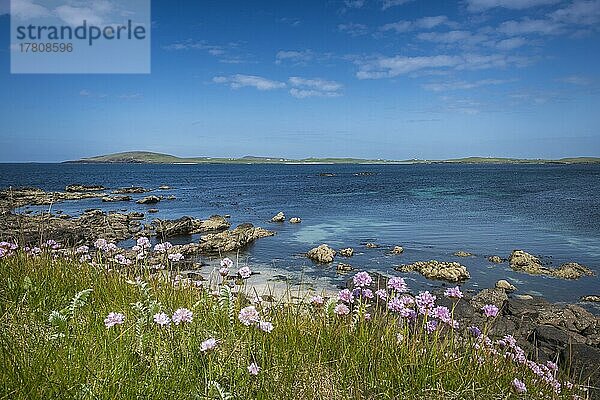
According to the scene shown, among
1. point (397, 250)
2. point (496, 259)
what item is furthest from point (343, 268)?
point (496, 259)

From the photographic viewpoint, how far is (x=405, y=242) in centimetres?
2367

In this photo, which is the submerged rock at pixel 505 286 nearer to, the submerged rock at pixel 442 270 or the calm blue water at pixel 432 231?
the calm blue water at pixel 432 231

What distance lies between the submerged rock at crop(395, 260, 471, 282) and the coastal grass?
40.3ft

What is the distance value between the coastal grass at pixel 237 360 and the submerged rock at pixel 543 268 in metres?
14.7

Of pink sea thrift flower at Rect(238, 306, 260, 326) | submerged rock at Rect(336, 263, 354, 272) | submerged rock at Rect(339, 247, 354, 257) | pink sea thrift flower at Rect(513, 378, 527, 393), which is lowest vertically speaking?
submerged rock at Rect(336, 263, 354, 272)

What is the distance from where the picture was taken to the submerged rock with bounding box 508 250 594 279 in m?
16.7

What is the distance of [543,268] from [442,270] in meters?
4.64

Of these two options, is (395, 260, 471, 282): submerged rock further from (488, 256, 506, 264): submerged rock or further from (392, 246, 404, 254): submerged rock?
(392, 246, 404, 254): submerged rock

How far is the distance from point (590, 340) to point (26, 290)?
461 inches

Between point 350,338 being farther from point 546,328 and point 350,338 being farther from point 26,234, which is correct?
point 26,234

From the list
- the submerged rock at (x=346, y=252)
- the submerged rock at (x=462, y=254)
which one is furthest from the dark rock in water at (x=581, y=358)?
the submerged rock at (x=346, y=252)

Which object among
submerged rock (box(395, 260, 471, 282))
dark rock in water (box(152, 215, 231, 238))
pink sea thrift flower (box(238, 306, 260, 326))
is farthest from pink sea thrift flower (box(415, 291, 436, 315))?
dark rock in water (box(152, 215, 231, 238))

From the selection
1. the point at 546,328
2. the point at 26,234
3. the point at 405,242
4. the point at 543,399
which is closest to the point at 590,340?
the point at 546,328

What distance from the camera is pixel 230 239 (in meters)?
22.8
